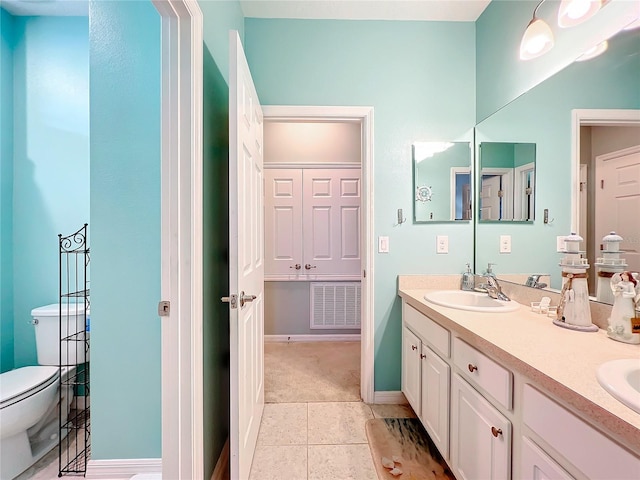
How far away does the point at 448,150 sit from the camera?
1.89 meters

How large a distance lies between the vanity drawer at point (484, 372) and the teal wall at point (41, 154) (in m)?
2.60

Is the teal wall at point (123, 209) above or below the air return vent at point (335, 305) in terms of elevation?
above

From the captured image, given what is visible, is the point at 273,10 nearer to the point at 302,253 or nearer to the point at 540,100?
the point at 540,100

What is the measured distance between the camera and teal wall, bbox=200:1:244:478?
1182 millimetres

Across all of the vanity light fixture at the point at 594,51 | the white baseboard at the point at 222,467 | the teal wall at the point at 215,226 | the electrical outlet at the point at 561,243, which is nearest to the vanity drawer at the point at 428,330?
the electrical outlet at the point at 561,243

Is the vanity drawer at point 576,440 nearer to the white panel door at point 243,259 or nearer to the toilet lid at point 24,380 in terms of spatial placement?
the white panel door at point 243,259

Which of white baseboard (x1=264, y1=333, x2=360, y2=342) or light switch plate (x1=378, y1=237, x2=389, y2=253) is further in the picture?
white baseboard (x1=264, y1=333, x2=360, y2=342)

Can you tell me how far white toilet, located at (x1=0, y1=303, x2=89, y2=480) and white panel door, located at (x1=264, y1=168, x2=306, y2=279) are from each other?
1.78 meters

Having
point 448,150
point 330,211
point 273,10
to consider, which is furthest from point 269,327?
point 273,10

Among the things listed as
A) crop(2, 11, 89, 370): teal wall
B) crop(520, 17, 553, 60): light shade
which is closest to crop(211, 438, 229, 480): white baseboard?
crop(2, 11, 89, 370): teal wall

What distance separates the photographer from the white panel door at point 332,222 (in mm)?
3164

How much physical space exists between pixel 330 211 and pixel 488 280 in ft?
6.20

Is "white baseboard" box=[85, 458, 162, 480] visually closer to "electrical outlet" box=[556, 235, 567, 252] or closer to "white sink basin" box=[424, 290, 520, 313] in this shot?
"white sink basin" box=[424, 290, 520, 313]

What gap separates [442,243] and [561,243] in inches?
27.4
